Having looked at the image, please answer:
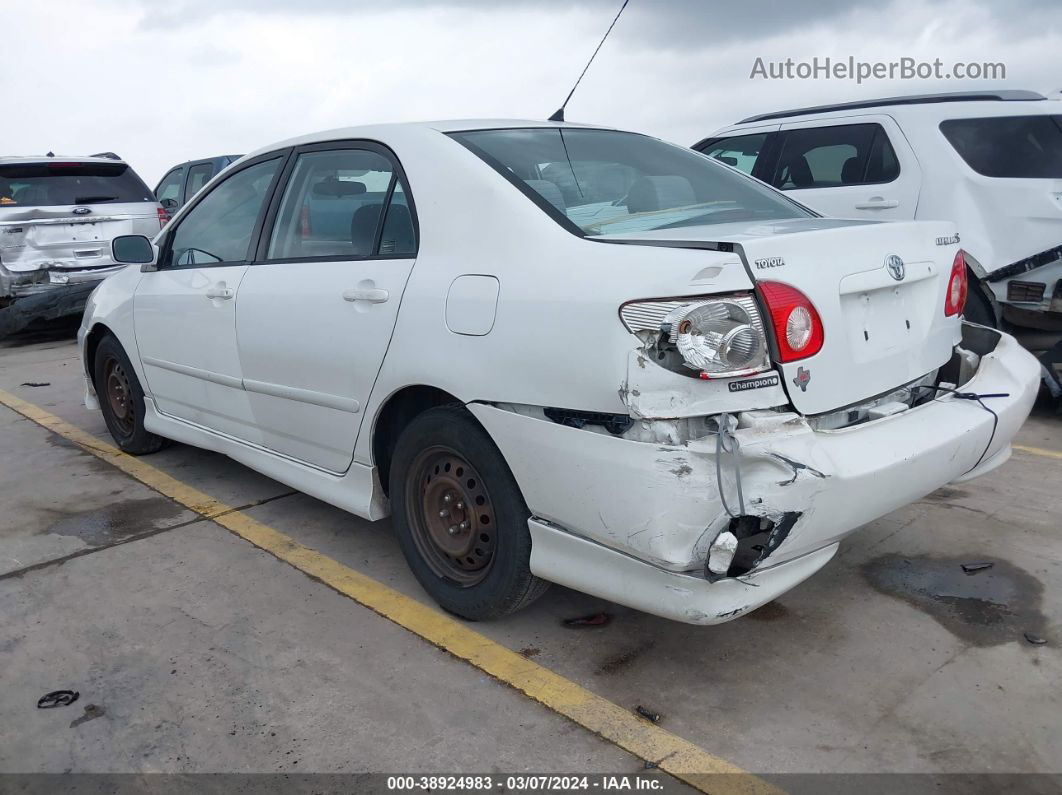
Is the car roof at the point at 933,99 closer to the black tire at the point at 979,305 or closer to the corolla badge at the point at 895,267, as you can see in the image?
the black tire at the point at 979,305

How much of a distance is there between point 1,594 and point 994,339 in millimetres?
3742

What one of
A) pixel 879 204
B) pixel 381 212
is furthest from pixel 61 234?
pixel 879 204

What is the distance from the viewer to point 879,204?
6.12 metres

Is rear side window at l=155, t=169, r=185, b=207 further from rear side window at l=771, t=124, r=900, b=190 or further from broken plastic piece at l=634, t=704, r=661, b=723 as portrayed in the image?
broken plastic piece at l=634, t=704, r=661, b=723

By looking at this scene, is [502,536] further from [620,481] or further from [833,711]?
[833,711]

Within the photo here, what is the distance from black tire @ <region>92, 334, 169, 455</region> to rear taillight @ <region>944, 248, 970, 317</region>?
150 inches

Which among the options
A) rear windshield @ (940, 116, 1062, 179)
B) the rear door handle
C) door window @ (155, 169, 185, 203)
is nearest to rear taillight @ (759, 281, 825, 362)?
rear windshield @ (940, 116, 1062, 179)

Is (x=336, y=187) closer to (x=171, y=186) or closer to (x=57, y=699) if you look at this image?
(x=57, y=699)

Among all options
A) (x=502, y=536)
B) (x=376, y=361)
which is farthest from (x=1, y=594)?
(x=502, y=536)

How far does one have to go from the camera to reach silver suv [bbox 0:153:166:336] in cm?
854

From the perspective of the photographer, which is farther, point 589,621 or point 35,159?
point 35,159

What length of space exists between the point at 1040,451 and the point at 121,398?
4871 mm

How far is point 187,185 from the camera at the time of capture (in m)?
13.8

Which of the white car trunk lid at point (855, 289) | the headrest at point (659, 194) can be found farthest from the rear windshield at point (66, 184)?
the white car trunk lid at point (855, 289)
